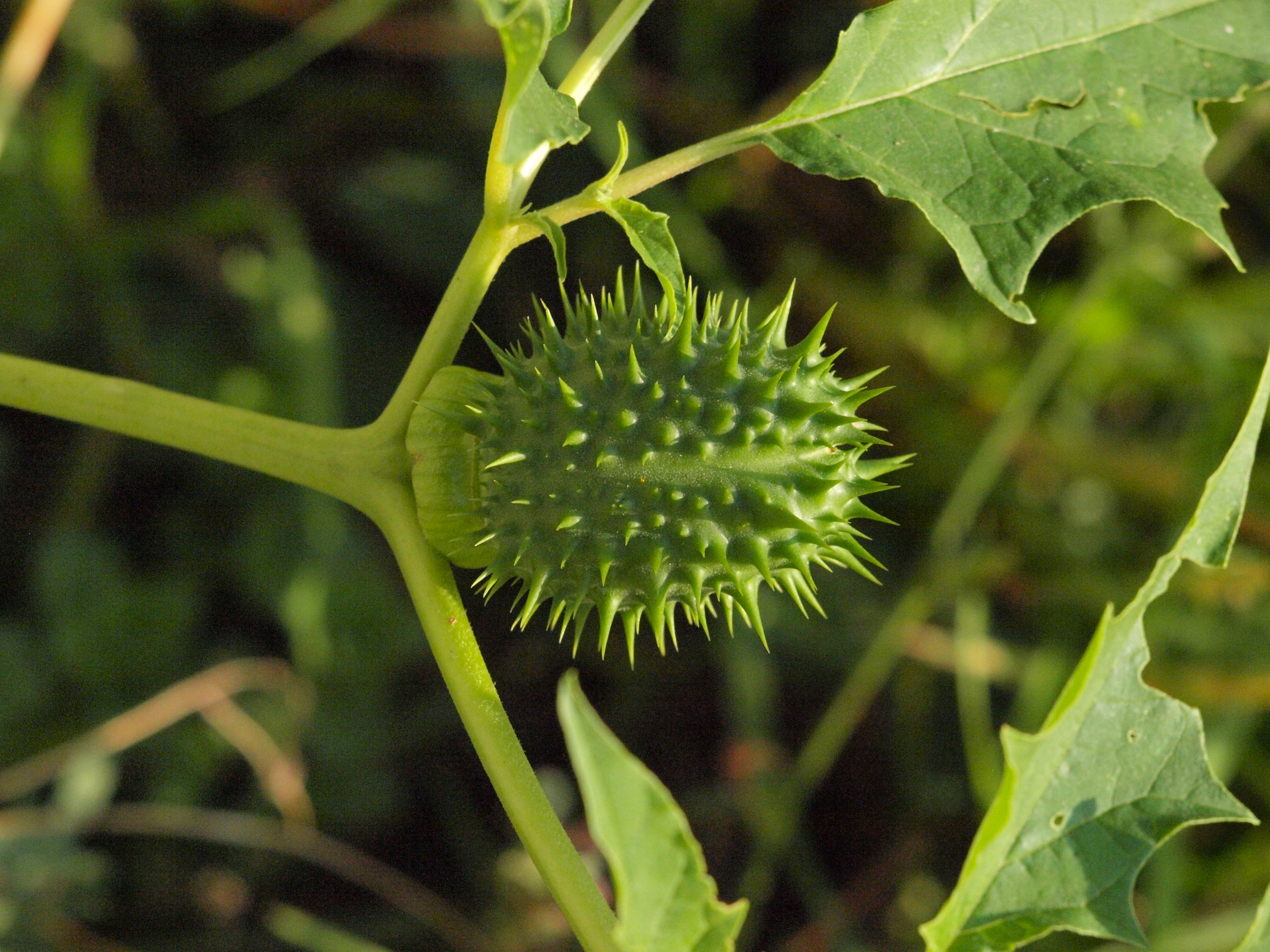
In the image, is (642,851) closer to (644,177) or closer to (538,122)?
(538,122)

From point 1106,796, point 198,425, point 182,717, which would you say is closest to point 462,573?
point 182,717

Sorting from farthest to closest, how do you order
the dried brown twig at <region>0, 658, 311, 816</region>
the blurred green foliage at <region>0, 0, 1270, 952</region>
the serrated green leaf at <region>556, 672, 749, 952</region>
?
1. the blurred green foliage at <region>0, 0, 1270, 952</region>
2. the dried brown twig at <region>0, 658, 311, 816</region>
3. the serrated green leaf at <region>556, 672, 749, 952</region>

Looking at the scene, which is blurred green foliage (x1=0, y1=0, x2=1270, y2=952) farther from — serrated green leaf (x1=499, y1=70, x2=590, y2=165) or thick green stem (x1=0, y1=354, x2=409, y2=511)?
serrated green leaf (x1=499, y1=70, x2=590, y2=165)

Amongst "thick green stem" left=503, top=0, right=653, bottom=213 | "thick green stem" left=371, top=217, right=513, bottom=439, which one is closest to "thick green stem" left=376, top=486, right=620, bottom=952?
"thick green stem" left=371, top=217, right=513, bottom=439

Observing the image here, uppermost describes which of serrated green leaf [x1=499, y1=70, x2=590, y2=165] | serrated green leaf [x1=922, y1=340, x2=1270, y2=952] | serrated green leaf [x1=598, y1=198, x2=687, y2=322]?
serrated green leaf [x1=499, y1=70, x2=590, y2=165]

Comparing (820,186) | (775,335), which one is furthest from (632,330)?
(820,186)

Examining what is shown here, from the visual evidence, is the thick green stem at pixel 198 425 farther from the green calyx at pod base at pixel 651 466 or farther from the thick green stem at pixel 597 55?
the thick green stem at pixel 597 55

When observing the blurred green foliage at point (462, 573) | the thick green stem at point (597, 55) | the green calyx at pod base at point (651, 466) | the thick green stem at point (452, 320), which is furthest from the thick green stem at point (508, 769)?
the blurred green foliage at point (462, 573)

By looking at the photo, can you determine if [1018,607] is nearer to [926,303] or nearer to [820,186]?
[926,303]
